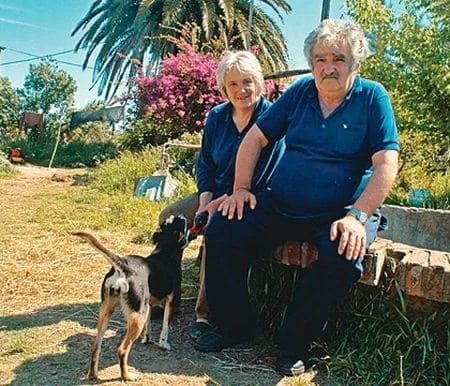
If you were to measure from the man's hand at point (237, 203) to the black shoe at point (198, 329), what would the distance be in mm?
627

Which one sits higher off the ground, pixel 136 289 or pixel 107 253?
pixel 107 253

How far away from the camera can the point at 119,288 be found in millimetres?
2072

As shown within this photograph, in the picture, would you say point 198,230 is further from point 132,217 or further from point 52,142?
point 52,142

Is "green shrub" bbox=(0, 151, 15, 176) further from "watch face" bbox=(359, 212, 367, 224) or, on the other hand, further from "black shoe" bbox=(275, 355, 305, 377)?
"watch face" bbox=(359, 212, 367, 224)

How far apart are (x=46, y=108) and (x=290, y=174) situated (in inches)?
1428

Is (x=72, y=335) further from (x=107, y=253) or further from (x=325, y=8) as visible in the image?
(x=325, y=8)

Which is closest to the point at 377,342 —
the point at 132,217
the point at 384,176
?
the point at 384,176

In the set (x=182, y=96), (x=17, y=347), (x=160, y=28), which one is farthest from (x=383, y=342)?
(x=160, y=28)

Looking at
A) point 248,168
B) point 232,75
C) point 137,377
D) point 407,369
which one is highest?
point 232,75

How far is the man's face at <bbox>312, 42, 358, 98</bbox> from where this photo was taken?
2291 mm

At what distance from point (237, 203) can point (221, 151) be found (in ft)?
1.46

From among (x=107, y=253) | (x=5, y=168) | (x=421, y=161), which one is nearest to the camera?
(x=107, y=253)

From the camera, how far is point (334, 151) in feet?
7.56

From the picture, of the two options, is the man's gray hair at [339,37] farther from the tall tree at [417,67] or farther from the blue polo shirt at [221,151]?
the tall tree at [417,67]
